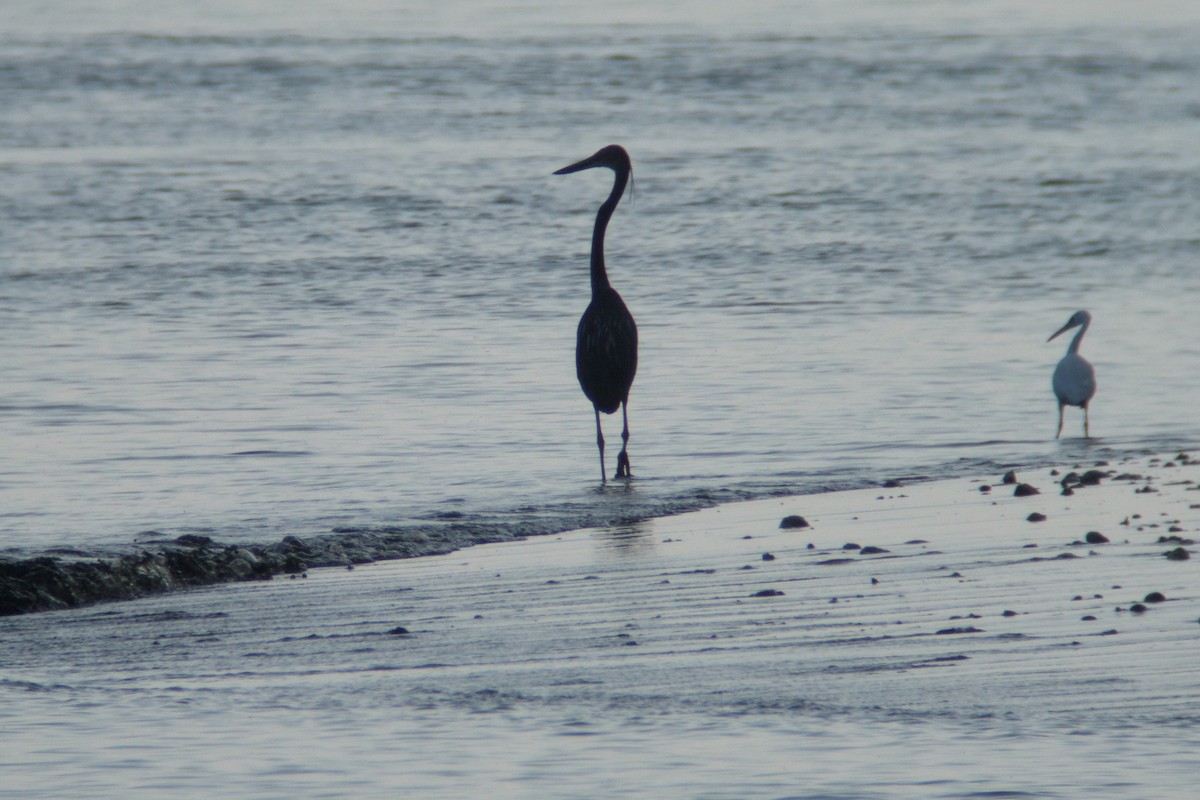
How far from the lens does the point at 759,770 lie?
4.25 metres

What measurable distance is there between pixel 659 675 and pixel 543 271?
16875mm

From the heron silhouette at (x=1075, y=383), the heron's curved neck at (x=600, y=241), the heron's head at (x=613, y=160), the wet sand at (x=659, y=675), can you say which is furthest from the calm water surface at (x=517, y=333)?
the heron's head at (x=613, y=160)

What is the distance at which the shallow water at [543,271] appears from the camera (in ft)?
33.0

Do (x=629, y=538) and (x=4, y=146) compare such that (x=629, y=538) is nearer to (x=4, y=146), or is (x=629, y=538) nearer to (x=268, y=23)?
(x=4, y=146)

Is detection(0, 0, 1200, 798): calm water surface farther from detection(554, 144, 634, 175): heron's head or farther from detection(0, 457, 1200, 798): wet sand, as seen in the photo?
detection(554, 144, 634, 175): heron's head

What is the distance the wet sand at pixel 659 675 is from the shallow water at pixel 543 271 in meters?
1.89

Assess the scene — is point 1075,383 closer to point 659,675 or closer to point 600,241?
point 600,241

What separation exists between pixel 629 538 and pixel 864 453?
3003mm

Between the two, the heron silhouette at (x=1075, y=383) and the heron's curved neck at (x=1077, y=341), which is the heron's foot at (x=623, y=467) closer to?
the heron silhouette at (x=1075, y=383)

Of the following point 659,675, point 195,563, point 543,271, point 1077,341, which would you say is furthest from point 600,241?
point 543,271

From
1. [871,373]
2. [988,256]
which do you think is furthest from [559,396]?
[988,256]

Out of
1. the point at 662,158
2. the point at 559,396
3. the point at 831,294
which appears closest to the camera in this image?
the point at 559,396

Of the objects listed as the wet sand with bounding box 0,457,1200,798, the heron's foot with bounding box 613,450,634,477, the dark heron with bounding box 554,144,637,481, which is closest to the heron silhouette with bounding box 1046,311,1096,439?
the dark heron with bounding box 554,144,637,481

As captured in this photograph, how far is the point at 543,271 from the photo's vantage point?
854 inches
